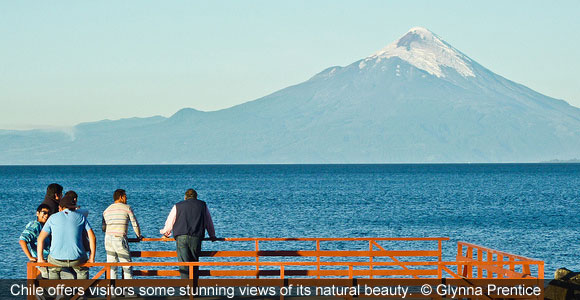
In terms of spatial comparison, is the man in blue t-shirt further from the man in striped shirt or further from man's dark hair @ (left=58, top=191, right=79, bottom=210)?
the man in striped shirt

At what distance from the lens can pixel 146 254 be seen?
51.5 feet

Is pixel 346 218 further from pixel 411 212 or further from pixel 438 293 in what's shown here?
pixel 438 293

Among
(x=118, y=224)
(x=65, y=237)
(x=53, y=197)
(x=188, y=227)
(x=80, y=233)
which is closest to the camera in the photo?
(x=65, y=237)

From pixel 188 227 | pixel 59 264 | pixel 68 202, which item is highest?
pixel 68 202

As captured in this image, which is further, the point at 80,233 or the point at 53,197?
the point at 53,197

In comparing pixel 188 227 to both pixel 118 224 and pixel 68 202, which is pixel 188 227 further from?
pixel 68 202

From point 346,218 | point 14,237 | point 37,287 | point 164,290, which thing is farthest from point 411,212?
point 37,287

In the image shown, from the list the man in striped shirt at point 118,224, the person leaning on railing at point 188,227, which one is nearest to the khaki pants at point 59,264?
the man in striped shirt at point 118,224

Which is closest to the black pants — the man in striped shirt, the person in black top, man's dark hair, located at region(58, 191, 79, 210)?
the man in striped shirt

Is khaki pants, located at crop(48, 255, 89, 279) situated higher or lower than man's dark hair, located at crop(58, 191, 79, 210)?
lower

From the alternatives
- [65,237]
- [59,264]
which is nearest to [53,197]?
[65,237]

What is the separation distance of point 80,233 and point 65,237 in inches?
8.3

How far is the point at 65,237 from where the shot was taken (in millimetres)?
12508

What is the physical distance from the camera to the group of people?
12.5m
